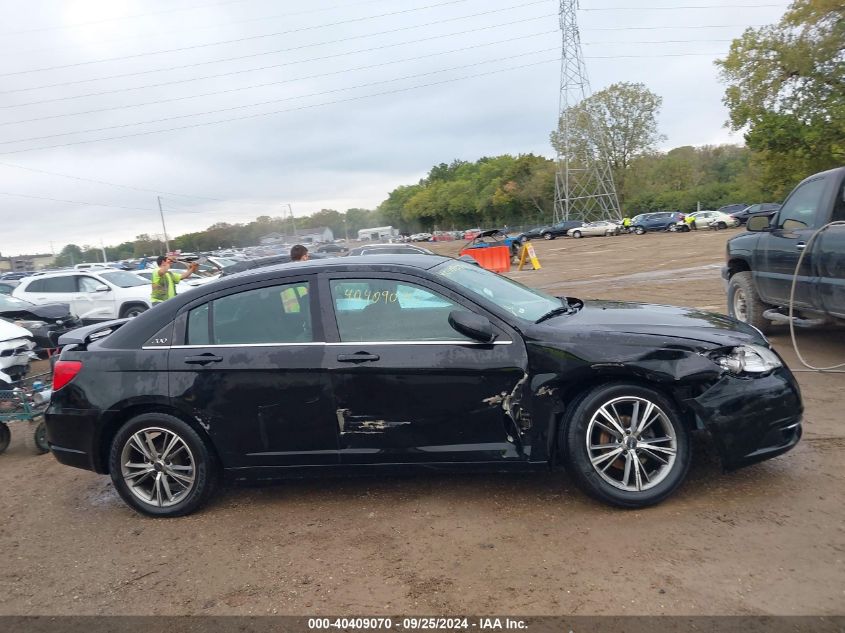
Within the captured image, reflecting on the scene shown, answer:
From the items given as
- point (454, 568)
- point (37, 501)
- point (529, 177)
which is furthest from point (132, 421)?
point (529, 177)

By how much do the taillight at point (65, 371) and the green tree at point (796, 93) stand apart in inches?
896

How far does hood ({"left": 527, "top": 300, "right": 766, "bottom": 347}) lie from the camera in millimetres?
3832

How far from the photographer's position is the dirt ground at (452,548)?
120 inches

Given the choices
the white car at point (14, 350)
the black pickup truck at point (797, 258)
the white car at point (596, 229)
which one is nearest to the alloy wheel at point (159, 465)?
the white car at point (14, 350)


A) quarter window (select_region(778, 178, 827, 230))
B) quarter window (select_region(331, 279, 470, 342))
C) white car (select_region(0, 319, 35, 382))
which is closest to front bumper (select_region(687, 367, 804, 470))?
quarter window (select_region(331, 279, 470, 342))

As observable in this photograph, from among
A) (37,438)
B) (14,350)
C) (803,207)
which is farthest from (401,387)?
(14,350)

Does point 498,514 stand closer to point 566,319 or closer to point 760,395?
point 566,319

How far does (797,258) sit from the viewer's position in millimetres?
6781

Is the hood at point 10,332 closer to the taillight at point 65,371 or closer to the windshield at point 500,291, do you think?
the taillight at point 65,371

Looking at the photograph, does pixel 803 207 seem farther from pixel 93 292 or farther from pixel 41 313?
pixel 93 292

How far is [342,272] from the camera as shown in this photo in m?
4.25

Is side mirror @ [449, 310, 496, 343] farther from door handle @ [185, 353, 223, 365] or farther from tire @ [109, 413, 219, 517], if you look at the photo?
tire @ [109, 413, 219, 517]

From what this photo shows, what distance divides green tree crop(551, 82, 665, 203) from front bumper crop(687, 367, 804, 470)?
64.0 metres

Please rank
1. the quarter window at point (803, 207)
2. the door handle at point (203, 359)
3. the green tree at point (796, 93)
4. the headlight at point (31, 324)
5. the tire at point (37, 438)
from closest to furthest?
the door handle at point (203, 359)
the tire at point (37, 438)
the quarter window at point (803, 207)
the headlight at point (31, 324)
the green tree at point (796, 93)
